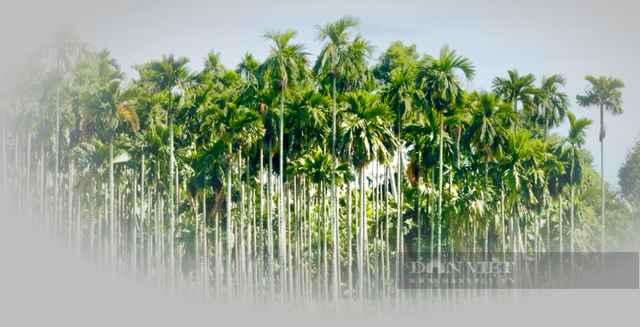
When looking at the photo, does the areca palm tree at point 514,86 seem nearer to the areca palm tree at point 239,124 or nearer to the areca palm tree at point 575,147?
the areca palm tree at point 575,147

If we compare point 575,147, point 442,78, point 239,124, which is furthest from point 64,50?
point 575,147

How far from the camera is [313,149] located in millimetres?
52281

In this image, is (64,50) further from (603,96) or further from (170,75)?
(603,96)

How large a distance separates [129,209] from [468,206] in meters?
31.8

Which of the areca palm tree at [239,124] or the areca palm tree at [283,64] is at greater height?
the areca palm tree at [283,64]

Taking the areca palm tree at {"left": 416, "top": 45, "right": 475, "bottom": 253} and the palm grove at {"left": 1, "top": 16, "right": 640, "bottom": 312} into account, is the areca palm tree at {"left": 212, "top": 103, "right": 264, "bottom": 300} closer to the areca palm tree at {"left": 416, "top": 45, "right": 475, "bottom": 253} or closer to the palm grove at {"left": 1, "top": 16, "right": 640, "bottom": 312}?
the palm grove at {"left": 1, "top": 16, "right": 640, "bottom": 312}

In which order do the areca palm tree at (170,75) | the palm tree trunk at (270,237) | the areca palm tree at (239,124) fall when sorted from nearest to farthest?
1. the palm tree trunk at (270,237)
2. the areca palm tree at (239,124)
3. the areca palm tree at (170,75)

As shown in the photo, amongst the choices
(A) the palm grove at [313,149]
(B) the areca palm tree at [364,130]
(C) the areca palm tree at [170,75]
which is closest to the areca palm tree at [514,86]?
(A) the palm grove at [313,149]

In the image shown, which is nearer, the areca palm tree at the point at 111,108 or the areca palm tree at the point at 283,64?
the areca palm tree at the point at 283,64

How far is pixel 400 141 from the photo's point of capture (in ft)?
169

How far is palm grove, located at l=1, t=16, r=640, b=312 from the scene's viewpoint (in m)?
48.5

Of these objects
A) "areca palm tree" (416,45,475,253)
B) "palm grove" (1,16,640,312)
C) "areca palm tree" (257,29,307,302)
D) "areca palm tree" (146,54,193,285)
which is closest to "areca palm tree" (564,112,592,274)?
"palm grove" (1,16,640,312)

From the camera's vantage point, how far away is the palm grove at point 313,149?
1911 inches

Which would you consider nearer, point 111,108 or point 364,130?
point 364,130
